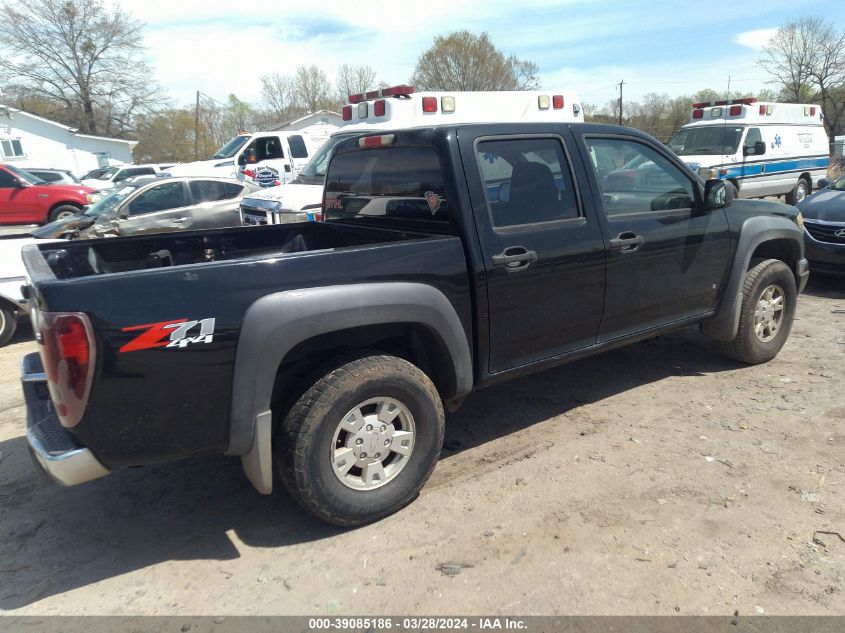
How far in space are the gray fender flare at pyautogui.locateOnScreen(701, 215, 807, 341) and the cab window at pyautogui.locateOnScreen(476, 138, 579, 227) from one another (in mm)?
1637

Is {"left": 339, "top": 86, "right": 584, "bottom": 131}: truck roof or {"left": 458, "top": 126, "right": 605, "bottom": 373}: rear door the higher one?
{"left": 339, "top": 86, "right": 584, "bottom": 131}: truck roof

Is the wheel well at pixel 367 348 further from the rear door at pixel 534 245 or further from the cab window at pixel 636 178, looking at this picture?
the cab window at pixel 636 178

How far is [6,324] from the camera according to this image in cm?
643

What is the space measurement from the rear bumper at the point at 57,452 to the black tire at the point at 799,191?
16.8 meters

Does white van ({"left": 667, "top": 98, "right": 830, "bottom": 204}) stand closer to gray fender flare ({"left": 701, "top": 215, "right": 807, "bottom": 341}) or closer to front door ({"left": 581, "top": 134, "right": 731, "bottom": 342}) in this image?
gray fender flare ({"left": 701, "top": 215, "right": 807, "bottom": 341})

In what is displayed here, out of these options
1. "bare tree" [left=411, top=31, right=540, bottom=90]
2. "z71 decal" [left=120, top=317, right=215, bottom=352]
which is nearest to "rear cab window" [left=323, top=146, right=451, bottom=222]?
"z71 decal" [left=120, top=317, right=215, bottom=352]

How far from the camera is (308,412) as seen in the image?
283cm

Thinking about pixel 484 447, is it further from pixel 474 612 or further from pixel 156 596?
pixel 156 596

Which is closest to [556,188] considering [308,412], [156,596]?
[308,412]

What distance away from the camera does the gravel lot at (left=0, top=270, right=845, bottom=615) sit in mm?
2607

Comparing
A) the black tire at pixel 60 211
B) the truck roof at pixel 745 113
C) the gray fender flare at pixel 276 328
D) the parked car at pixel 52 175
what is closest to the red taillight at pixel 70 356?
the gray fender flare at pixel 276 328

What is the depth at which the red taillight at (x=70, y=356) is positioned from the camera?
237 centimetres

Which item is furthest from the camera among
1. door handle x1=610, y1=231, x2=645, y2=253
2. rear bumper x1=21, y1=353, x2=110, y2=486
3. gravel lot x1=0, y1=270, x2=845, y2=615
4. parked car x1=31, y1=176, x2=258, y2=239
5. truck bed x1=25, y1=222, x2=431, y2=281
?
parked car x1=31, y1=176, x2=258, y2=239

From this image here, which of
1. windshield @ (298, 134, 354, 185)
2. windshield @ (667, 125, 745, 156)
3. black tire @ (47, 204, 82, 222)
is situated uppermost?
windshield @ (667, 125, 745, 156)
